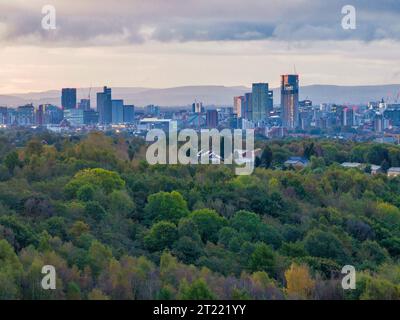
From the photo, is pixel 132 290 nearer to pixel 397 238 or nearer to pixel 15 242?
pixel 15 242

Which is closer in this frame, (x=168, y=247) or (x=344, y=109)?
(x=168, y=247)

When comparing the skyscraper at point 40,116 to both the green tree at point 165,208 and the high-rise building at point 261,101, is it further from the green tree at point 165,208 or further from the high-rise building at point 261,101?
the green tree at point 165,208

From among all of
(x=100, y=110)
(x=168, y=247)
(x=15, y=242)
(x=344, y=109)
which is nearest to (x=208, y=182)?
(x=168, y=247)

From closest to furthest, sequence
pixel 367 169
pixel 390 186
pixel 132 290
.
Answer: pixel 132 290 → pixel 390 186 → pixel 367 169

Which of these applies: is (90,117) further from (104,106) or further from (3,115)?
(3,115)

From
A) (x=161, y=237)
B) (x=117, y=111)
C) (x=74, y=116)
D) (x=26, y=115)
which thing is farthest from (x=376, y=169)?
(x=26, y=115)

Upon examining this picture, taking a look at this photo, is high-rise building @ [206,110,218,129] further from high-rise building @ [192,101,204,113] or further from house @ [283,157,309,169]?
house @ [283,157,309,169]

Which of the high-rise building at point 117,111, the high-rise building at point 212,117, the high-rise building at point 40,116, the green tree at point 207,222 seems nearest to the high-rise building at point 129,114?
the high-rise building at point 117,111
